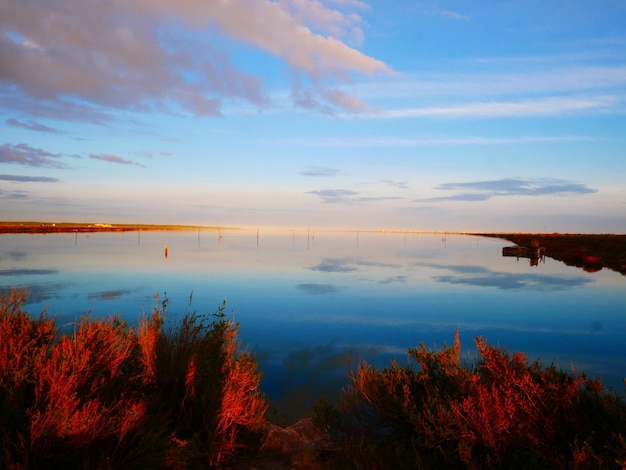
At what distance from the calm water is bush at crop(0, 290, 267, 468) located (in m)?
2.29

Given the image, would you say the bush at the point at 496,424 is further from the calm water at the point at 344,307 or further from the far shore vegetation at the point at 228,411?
the calm water at the point at 344,307

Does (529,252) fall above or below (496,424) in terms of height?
below

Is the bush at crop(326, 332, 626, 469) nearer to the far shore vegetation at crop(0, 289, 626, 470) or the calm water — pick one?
the far shore vegetation at crop(0, 289, 626, 470)

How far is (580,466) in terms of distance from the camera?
4.48 m

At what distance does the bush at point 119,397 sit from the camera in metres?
4.72

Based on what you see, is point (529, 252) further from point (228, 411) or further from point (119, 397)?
point (119, 397)

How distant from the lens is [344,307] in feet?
76.1

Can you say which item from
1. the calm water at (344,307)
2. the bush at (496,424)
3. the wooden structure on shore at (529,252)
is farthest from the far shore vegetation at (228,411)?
the wooden structure on shore at (529,252)

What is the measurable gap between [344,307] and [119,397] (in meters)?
17.8

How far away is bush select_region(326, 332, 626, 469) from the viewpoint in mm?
4871

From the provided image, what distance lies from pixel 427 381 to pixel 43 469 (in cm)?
446

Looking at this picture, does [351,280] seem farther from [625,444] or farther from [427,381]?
[625,444]

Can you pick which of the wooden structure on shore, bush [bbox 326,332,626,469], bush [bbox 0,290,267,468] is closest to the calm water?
bush [bbox 326,332,626,469]

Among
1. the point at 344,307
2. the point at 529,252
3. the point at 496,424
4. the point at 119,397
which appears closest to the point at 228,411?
the point at 119,397
